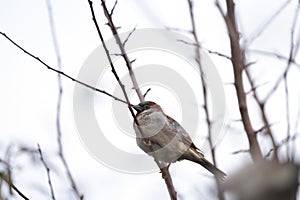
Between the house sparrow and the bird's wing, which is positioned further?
the bird's wing

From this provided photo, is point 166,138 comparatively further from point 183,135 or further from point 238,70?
point 238,70

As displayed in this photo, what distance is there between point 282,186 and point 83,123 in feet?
10.7

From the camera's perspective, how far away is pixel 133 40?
3637 millimetres

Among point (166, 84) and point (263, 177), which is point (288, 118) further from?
point (166, 84)

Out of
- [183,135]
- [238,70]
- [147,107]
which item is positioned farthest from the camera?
[183,135]

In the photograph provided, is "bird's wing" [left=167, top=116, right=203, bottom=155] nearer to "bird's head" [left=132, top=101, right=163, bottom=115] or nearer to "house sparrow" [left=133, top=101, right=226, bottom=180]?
"house sparrow" [left=133, top=101, right=226, bottom=180]

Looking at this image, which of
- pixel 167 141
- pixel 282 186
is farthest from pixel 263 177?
pixel 167 141

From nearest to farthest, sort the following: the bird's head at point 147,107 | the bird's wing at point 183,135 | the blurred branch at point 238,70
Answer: the blurred branch at point 238,70
the bird's head at point 147,107
the bird's wing at point 183,135

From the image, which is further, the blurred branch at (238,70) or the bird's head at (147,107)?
the bird's head at (147,107)

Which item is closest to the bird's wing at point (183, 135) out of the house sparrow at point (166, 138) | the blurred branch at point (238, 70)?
the house sparrow at point (166, 138)

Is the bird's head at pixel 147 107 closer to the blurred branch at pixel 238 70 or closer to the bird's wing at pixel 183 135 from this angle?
the bird's wing at pixel 183 135

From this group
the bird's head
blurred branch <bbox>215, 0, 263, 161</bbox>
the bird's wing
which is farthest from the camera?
the bird's wing

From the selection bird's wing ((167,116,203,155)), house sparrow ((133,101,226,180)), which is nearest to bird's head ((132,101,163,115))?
house sparrow ((133,101,226,180))

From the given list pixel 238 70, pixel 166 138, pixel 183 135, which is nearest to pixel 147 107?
pixel 166 138
